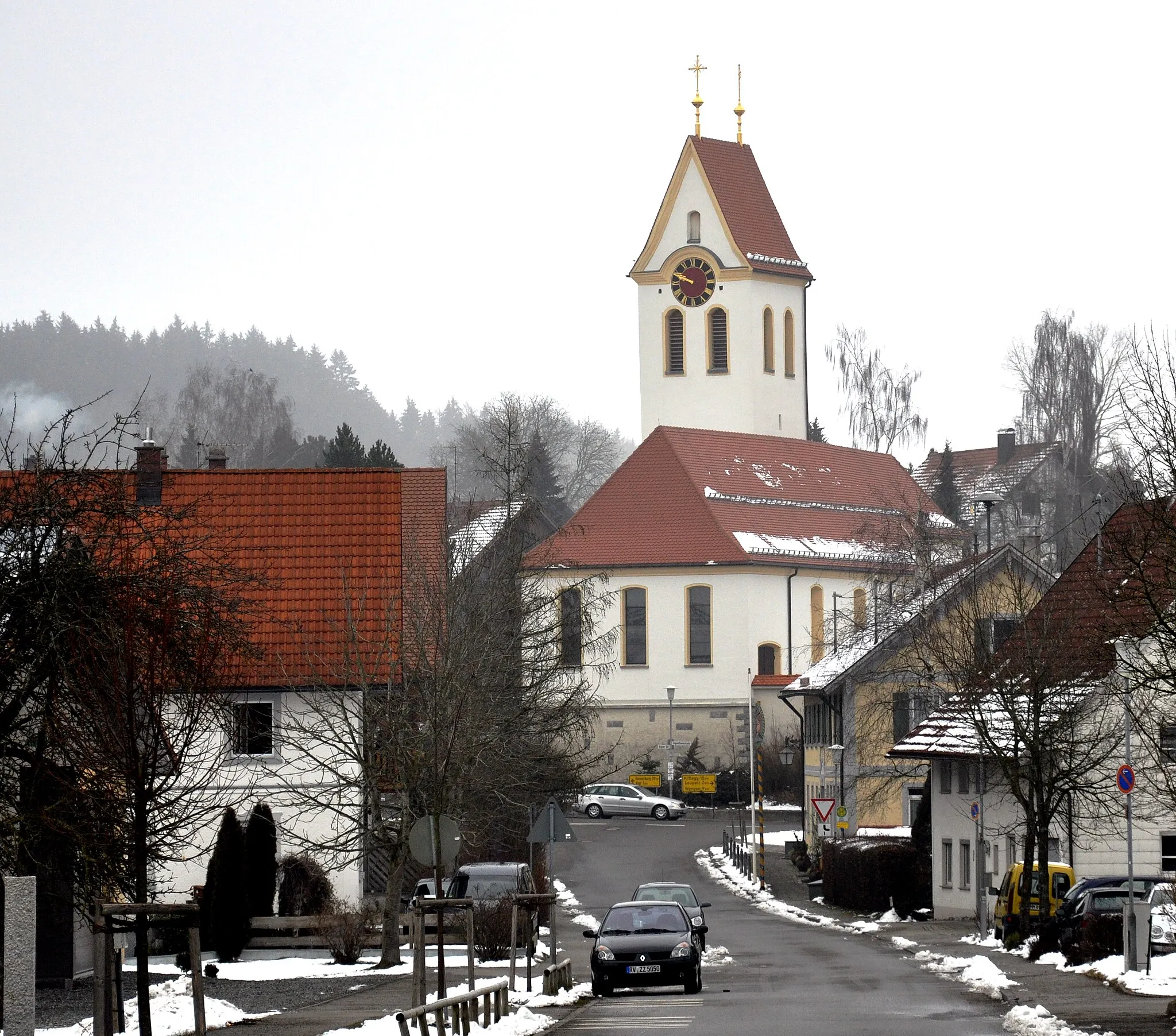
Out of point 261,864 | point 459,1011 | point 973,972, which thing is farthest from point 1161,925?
point 459,1011

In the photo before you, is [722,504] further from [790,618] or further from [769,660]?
[769,660]

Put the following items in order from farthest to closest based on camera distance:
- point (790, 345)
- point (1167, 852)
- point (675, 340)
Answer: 1. point (790, 345)
2. point (675, 340)
3. point (1167, 852)

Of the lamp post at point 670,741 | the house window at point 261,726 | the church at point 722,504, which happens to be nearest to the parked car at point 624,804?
the church at point 722,504

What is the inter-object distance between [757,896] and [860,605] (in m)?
34.0

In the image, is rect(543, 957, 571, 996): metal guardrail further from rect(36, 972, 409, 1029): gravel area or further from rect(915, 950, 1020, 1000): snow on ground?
rect(915, 950, 1020, 1000): snow on ground

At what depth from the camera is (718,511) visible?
3093 inches

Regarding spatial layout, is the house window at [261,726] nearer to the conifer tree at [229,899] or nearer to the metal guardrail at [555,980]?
the conifer tree at [229,899]

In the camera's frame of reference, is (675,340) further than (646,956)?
Yes

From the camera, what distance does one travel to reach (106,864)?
62.0 ft

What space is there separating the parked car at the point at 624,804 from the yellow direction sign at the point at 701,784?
3.58 metres

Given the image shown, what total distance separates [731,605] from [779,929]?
39.6 meters

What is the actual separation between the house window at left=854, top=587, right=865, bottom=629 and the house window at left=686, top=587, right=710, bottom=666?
5.44m

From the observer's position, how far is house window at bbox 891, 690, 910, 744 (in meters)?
51.7

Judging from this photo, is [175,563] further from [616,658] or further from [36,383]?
[36,383]
